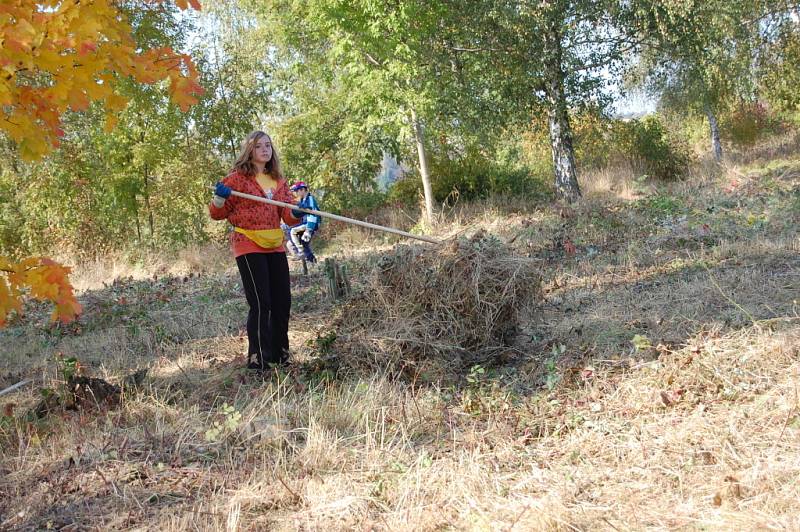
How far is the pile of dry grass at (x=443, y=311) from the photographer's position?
15.0ft

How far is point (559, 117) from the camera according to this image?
12.3m

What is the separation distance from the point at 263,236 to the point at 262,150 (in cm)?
59

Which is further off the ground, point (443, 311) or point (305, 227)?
point (305, 227)

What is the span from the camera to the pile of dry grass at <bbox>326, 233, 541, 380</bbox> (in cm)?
459

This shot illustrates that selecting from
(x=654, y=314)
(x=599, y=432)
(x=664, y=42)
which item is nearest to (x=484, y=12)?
(x=664, y=42)

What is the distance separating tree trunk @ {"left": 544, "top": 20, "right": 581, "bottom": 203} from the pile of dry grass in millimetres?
7563

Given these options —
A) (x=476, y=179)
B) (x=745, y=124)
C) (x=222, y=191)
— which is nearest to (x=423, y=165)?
(x=476, y=179)

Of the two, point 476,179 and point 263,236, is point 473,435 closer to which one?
point 263,236

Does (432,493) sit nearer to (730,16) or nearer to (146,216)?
(730,16)

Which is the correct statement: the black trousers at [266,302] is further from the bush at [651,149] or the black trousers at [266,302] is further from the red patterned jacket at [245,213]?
the bush at [651,149]

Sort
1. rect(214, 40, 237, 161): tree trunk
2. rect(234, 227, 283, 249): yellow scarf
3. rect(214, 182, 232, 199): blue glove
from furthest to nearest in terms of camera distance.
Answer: rect(214, 40, 237, 161): tree trunk → rect(234, 227, 283, 249): yellow scarf → rect(214, 182, 232, 199): blue glove

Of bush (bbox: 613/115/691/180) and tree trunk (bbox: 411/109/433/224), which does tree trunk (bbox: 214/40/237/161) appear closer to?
tree trunk (bbox: 411/109/433/224)

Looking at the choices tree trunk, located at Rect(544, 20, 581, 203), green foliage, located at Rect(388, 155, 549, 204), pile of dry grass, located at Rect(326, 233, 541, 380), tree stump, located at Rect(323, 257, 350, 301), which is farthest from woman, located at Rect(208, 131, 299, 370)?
green foliage, located at Rect(388, 155, 549, 204)

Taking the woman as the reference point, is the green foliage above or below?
above
